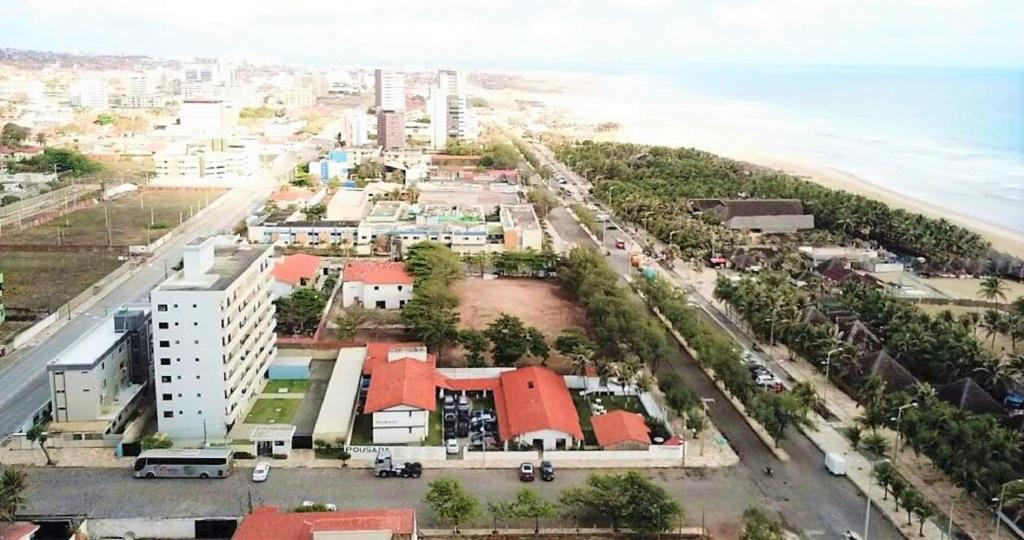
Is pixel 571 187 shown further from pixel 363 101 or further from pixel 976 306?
pixel 363 101

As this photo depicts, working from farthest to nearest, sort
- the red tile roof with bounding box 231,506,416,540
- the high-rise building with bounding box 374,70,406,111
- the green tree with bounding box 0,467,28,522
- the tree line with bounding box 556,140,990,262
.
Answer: the high-rise building with bounding box 374,70,406,111, the tree line with bounding box 556,140,990,262, the green tree with bounding box 0,467,28,522, the red tile roof with bounding box 231,506,416,540

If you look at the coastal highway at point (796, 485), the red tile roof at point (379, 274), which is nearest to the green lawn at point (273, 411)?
the red tile roof at point (379, 274)

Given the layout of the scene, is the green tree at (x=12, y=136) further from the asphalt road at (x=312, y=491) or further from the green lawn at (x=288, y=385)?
the asphalt road at (x=312, y=491)

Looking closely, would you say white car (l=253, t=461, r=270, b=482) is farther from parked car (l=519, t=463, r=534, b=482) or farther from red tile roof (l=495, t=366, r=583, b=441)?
parked car (l=519, t=463, r=534, b=482)

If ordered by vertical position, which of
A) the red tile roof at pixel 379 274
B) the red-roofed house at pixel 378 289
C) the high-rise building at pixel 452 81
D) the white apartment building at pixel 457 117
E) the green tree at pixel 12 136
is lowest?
the red-roofed house at pixel 378 289

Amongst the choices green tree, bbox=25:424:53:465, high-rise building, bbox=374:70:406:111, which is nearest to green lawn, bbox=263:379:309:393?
green tree, bbox=25:424:53:465

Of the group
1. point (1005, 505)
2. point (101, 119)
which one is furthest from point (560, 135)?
point (1005, 505)

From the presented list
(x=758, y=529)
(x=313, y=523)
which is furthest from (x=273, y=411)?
(x=758, y=529)

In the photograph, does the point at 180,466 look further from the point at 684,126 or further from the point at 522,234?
the point at 684,126
